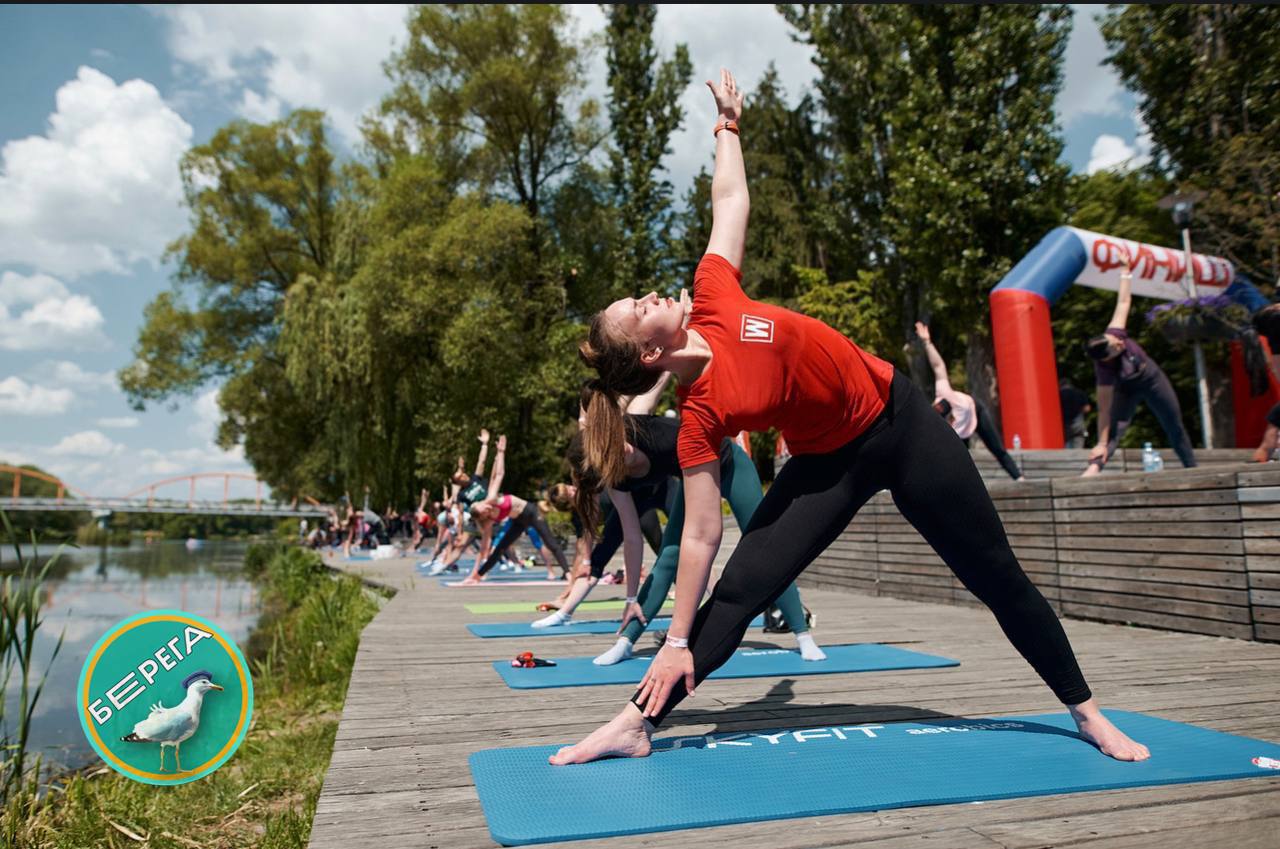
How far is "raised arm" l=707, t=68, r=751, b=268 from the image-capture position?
2.60 meters

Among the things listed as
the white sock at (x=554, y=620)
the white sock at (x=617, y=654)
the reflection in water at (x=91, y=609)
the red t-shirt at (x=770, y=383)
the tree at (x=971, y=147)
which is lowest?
the reflection in water at (x=91, y=609)

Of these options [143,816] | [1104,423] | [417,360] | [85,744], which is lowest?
[85,744]

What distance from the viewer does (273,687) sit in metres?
7.08

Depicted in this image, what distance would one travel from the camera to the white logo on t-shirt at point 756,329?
7.71 ft

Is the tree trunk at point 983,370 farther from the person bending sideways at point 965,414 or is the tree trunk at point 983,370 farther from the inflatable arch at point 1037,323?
the person bending sideways at point 965,414

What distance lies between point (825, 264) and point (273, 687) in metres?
22.6

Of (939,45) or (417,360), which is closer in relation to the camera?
(939,45)

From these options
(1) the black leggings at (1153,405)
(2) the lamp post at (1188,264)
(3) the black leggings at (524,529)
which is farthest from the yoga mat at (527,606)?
(2) the lamp post at (1188,264)

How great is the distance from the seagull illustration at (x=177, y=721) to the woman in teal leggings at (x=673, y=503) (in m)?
1.75

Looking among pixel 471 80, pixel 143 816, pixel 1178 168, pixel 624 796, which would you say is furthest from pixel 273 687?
pixel 1178 168

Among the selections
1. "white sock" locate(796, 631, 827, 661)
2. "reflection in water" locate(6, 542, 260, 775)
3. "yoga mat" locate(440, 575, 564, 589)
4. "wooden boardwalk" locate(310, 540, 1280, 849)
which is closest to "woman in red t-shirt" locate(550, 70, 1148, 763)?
"wooden boardwalk" locate(310, 540, 1280, 849)

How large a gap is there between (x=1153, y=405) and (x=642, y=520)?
4262mm

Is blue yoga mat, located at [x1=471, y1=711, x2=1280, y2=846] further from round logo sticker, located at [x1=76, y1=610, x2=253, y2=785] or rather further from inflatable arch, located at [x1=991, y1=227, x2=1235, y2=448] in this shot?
inflatable arch, located at [x1=991, y1=227, x2=1235, y2=448]

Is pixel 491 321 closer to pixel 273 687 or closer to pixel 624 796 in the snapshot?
pixel 273 687
